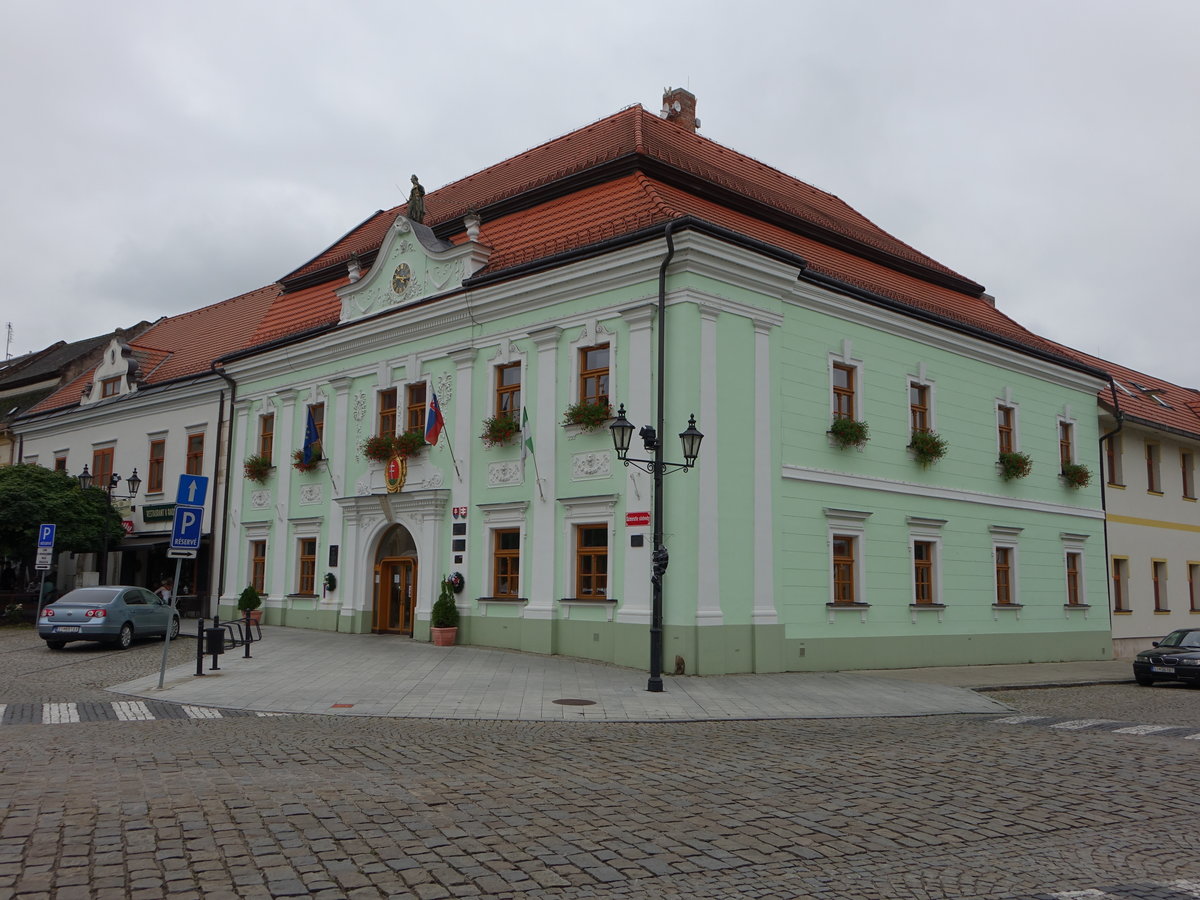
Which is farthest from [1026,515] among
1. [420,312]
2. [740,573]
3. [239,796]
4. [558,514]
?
[239,796]

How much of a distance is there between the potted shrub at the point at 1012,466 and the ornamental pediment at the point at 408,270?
45.4ft

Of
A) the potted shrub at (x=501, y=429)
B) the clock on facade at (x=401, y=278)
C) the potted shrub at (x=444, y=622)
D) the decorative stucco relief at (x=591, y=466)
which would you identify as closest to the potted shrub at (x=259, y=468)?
the clock on facade at (x=401, y=278)

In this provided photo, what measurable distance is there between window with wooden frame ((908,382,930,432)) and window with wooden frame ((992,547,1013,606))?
13.2ft

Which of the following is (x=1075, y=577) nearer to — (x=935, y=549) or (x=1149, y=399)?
(x=935, y=549)

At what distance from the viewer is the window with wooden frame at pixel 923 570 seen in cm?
2403

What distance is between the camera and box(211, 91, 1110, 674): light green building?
19.8m

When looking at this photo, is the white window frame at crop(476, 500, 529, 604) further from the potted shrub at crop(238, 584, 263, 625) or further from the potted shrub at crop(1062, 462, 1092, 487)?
the potted shrub at crop(1062, 462, 1092, 487)

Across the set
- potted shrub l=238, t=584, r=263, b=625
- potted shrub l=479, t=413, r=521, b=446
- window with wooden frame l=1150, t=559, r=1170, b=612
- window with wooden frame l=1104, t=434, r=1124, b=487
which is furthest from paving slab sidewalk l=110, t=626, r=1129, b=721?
window with wooden frame l=1150, t=559, r=1170, b=612

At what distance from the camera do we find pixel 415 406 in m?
25.3

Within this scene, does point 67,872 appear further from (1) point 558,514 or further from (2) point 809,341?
(2) point 809,341

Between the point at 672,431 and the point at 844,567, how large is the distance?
562cm

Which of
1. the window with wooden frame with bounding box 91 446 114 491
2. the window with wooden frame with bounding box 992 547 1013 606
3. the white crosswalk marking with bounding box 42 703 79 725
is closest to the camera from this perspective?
the white crosswalk marking with bounding box 42 703 79 725

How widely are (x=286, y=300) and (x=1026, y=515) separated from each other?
21.4 m

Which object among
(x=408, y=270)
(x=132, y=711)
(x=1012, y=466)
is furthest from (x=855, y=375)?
(x=132, y=711)
